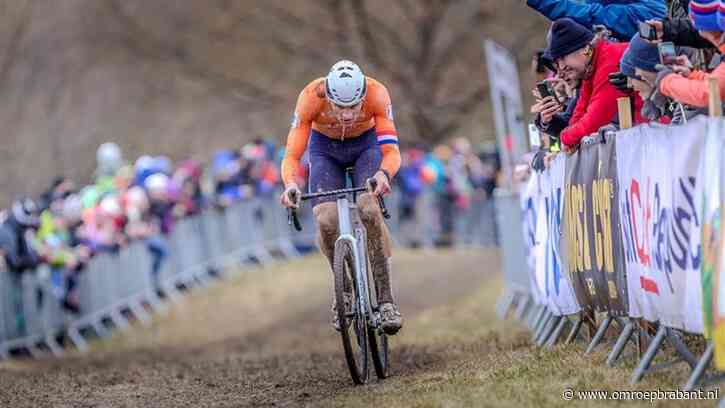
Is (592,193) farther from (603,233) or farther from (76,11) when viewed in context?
(76,11)

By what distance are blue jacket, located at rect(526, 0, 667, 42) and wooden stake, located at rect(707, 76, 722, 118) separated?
14.4 feet

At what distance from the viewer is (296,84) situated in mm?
42750

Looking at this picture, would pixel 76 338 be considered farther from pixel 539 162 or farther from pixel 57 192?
pixel 539 162

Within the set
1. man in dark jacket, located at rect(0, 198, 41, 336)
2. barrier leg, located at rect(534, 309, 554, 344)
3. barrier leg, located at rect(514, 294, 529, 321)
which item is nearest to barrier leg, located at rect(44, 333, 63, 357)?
man in dark jacket, located at rect(0, 198, 41, 336)

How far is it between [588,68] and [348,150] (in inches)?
81.0

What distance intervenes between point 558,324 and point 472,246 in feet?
69.5

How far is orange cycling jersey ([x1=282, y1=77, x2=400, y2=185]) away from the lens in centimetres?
1145

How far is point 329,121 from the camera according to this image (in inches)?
458

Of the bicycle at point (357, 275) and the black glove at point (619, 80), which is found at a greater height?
the black glove at point (619, 80)

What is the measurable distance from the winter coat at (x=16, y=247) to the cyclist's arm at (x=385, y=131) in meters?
10.00

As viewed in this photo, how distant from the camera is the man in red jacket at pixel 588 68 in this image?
423 inches

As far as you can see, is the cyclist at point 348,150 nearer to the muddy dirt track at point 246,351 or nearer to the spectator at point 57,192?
the muddy dirt track at point 246,351

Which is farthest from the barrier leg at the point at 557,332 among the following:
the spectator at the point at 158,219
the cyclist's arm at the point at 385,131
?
the spectator at the point at 158,219

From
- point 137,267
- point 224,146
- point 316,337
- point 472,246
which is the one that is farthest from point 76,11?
point 316,337
